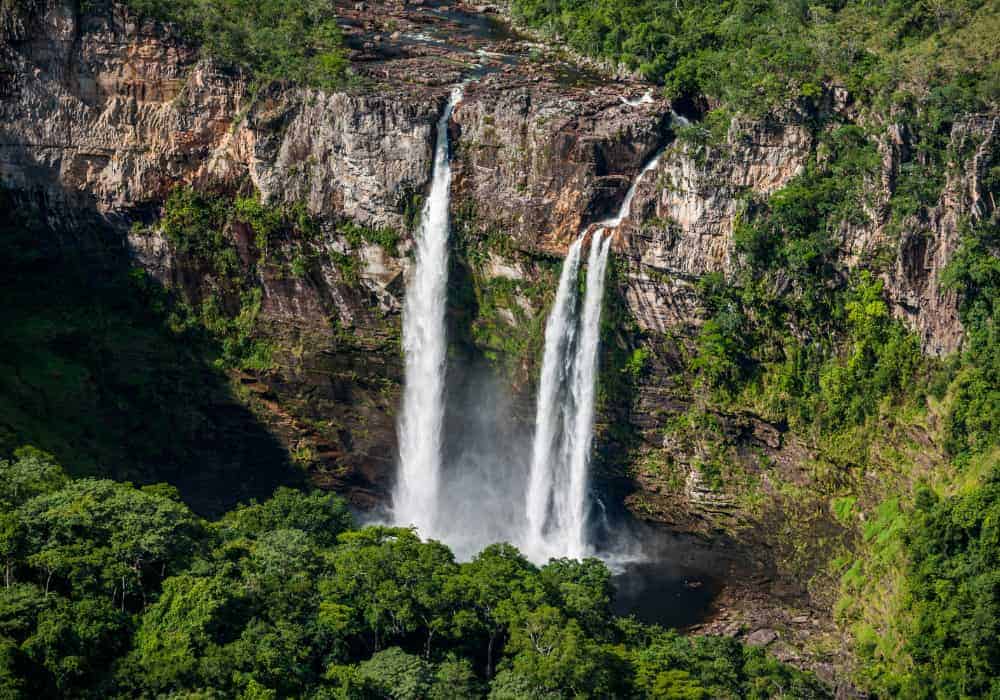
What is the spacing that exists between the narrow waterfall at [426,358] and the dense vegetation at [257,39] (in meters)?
4.41

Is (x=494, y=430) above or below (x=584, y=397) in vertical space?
below

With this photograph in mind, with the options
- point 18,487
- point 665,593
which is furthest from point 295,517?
point 665,593

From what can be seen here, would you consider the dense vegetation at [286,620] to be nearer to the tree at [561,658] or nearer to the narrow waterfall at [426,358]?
the tree at [561,658]

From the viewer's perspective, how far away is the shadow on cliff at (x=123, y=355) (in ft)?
146

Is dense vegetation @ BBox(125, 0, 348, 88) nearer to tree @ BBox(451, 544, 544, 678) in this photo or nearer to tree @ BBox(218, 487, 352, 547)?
tree @ BBox(218, 487, 352, 547)

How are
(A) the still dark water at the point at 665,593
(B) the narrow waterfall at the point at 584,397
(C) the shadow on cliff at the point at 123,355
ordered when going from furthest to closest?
(C) the shadow on cliff at the point at 123,355 < (B) the narrow waterfall at the point at 584,397 < (A) the still dark water at the point at 665,593

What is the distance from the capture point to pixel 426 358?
148 ft

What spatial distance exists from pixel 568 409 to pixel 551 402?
538 mm

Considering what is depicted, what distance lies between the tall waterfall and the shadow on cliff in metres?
7.65

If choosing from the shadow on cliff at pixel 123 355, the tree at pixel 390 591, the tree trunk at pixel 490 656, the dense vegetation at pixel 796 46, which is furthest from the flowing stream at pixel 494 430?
the tree trunk at pixel 490 656

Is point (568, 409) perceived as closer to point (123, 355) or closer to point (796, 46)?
point (796, 46)

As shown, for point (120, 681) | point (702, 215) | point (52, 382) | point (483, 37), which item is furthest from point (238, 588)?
point (483, 37)

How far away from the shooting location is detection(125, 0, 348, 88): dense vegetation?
4456 cm

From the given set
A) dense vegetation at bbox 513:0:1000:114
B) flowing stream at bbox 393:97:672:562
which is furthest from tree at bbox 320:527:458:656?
dense vegetation at bbox 513:0:1000:114
